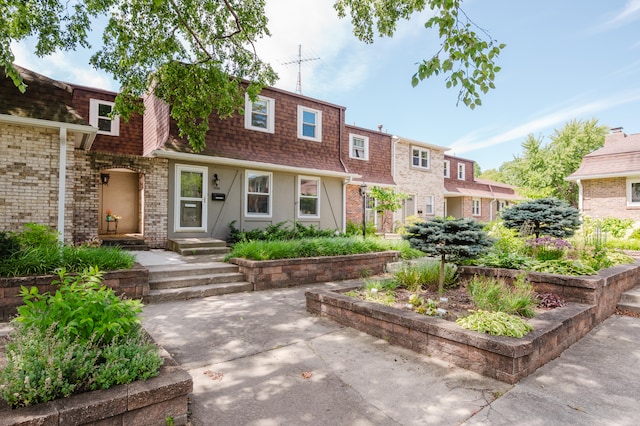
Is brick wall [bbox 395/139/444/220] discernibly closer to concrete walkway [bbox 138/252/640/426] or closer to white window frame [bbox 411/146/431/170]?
white window frame [bbox 411/146/431/170]

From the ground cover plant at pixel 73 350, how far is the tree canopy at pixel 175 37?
535 cm

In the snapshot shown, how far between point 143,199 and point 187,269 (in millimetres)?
4711

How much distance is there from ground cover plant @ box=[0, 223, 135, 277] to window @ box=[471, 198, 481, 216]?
80.8 ft

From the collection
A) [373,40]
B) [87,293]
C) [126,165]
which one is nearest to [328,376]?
[87,293]

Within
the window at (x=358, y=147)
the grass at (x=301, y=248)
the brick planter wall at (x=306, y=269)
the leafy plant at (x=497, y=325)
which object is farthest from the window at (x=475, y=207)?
the leafy plant at (x=497, y=325)

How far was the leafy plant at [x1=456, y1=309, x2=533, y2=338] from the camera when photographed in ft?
10.8

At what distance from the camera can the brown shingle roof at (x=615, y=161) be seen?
51.1 ft

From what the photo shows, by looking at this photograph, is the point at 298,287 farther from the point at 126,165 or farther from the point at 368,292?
the point at 126,165

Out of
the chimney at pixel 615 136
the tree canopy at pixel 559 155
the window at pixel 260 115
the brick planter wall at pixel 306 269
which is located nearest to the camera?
the brick planter wall at pixel 306 269

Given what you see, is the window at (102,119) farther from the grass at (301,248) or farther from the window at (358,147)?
the window at (358,147)

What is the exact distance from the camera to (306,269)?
761 centimetres

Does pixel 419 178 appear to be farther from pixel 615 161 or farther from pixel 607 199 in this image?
pixel 615 161

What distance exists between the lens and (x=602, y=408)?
8.59 feet

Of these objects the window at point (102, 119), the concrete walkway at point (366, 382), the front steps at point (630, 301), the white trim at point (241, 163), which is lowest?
the concrete walkway at point (366, 382)
